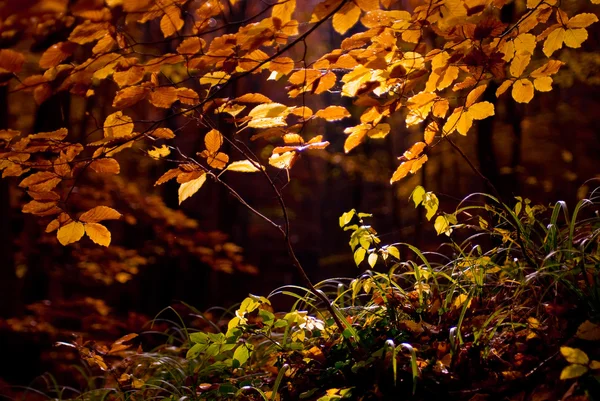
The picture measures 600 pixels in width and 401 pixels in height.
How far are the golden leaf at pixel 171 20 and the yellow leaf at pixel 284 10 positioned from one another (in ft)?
0.68

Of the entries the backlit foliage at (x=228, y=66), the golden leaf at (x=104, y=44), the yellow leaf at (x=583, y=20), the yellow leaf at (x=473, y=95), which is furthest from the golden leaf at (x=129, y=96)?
the yellow leaf at (x=583, y=20)

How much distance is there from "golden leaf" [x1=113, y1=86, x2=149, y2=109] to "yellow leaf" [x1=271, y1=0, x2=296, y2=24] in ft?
1.28

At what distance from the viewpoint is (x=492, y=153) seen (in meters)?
4.60

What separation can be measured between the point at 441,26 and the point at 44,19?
0.94 metres

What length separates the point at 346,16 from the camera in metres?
0.99

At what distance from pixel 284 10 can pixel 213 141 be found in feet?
1.59

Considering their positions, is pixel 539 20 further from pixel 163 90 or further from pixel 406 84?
pixel 163 90

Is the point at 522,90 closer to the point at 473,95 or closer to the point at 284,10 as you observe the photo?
the point at 473,95

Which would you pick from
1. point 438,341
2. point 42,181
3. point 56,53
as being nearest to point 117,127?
point 42,181

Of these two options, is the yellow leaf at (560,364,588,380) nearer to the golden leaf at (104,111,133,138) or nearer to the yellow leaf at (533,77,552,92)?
the yellow leaf at (533,77,552,92)

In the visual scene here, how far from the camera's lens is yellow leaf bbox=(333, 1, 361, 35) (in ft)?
3.17

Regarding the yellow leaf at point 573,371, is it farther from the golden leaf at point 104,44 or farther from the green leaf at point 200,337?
the golden leaf at point 104,44

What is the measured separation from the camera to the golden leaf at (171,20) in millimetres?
953

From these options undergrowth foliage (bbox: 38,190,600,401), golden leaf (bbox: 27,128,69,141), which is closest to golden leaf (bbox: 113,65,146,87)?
golden leaf (bbox: 27,128,69,141)
